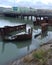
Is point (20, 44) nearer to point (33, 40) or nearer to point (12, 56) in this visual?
point (33, 40)

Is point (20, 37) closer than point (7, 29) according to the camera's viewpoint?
Yes

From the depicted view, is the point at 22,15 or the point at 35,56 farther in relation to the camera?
the point at 22,15

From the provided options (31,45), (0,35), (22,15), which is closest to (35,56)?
(31,45)

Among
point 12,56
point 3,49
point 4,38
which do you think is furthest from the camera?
point 4,38

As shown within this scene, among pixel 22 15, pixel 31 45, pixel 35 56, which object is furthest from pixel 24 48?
pixel 22 15

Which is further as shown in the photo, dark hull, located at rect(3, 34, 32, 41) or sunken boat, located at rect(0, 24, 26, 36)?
sunken boat, located at rect(0, 24, 26, 36)

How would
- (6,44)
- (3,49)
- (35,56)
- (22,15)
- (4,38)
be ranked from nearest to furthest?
(35,56)
(3,49)
(6,44)
(4,38)
(22,15)

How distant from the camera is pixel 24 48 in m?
23.6

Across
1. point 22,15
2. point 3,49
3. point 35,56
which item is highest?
point 35,56

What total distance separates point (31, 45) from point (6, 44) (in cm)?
301

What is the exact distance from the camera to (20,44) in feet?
84.5

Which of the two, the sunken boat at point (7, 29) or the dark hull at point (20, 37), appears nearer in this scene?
the dark hull at point (20, 37)

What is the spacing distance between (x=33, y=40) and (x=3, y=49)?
657cm

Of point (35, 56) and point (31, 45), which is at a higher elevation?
point (35, 56)
